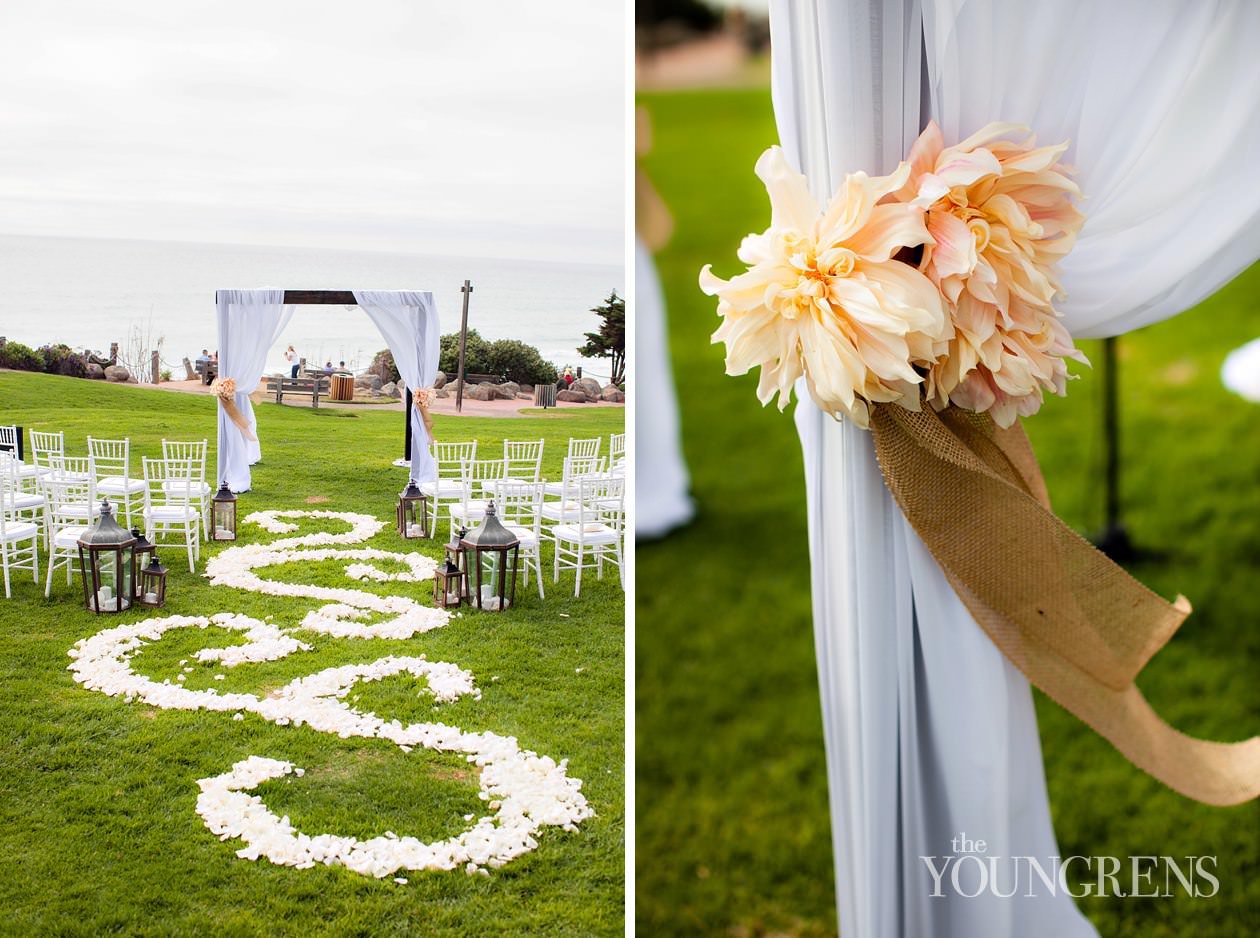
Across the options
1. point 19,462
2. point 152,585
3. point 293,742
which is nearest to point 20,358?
point 19,462

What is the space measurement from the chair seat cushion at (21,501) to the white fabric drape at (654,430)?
5.49 feet

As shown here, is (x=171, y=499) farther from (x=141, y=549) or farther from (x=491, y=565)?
(x=491, y=565)

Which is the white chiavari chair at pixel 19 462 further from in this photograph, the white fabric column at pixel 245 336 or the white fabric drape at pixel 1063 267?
the white fabric drape at pixel 1063 267

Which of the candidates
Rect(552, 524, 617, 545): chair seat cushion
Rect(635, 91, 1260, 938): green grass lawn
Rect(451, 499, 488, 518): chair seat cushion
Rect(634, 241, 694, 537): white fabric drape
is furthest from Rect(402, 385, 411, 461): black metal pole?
Rect(635, 91, 1260, 938): green grass lawn

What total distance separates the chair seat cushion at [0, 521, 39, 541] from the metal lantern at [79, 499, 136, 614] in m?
0.13

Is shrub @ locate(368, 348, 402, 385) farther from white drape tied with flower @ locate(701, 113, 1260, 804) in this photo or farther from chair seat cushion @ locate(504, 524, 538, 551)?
white drape tied with flower @ locate(701, 113, 1260, 804)

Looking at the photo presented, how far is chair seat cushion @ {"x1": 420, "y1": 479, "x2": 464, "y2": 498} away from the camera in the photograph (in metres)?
3.11

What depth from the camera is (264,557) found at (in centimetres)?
310

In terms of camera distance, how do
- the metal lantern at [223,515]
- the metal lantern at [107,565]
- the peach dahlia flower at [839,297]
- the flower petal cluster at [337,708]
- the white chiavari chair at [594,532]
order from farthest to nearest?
the white chiavari chair at [594,532] < the metal lantern at [223,515] < the metal lantern at [107,565] < the flower petal cluster at [337,708] < the peach dahlia flower at [839,297]

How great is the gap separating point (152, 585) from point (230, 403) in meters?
0.60

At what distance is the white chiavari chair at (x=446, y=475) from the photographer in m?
3.11

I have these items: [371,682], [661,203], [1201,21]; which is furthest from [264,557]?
[661,203]

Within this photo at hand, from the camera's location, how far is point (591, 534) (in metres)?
3.30

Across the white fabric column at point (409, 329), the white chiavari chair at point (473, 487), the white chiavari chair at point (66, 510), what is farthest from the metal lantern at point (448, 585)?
the white chiavari chair at point (66, 510)
